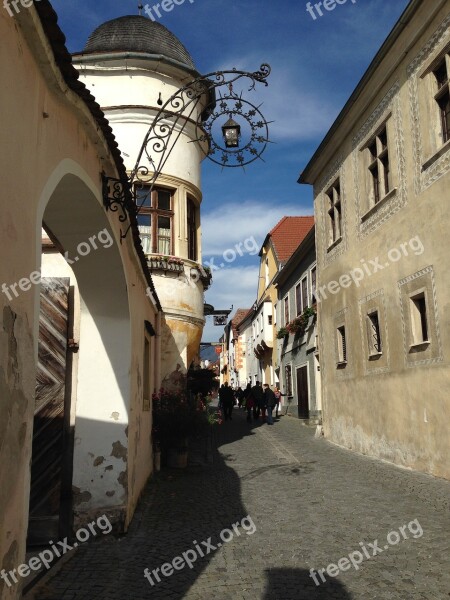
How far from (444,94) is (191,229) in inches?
241

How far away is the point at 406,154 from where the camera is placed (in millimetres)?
11062

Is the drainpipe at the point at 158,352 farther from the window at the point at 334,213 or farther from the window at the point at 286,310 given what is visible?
the window at the point at 286,310

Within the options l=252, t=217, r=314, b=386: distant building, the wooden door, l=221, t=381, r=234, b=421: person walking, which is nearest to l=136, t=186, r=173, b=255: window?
the wooden door

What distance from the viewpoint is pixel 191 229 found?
13742mm

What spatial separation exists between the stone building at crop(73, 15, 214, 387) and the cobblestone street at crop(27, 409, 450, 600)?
331 centimetres

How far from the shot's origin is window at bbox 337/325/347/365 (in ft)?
48.3

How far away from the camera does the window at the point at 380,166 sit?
12289 mm

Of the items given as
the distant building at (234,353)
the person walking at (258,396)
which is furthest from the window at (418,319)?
the distant building at (234,353)

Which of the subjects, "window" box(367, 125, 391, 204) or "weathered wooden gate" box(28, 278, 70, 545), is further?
"window" box(367, 125, 391, 204)

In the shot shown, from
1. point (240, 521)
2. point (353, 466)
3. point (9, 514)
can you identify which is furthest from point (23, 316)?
point (353, 466)

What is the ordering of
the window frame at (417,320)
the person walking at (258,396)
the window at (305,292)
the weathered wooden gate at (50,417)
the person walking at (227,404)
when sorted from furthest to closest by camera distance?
the person walking at (227,404), the person walking at (258,396), the window at (305,292), the window frame at (417,320), the weathered wooden gate at (50,417)

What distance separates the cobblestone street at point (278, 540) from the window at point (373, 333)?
2796mm

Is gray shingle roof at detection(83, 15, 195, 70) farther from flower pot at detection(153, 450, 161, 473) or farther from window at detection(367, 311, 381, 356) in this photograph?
flower pot at detection(153, 450, 161, 473)

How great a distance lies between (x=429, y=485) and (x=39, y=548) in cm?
581
